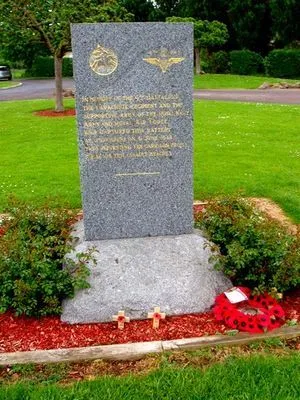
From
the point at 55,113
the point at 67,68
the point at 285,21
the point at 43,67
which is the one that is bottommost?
the point at 55,113

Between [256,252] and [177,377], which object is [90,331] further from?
[256,252]

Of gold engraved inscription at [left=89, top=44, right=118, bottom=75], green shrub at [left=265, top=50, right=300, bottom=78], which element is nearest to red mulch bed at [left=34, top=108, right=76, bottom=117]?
gold engraved inscription at [left=89, top=44, right=118, bottom=75]

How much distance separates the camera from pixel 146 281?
16.1 ft

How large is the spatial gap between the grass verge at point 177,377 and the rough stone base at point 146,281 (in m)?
0.75

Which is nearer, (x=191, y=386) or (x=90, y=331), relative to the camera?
(x=191, y=386)

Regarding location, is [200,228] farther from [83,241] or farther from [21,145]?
[21,145]

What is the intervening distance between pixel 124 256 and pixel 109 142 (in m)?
1.07

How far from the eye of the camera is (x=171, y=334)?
14.7ft

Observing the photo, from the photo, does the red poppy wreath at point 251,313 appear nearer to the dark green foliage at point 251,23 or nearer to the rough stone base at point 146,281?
the rough stone base at point 146,281

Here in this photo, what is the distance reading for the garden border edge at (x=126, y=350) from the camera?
4.01 metres

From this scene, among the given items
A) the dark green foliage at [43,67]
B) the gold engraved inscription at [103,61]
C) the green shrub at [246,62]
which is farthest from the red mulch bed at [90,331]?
the dark green foliage at [43,67]

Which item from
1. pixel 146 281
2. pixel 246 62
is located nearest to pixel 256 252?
pixel 146 281

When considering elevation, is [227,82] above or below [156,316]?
above

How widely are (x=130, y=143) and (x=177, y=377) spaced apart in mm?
2292
